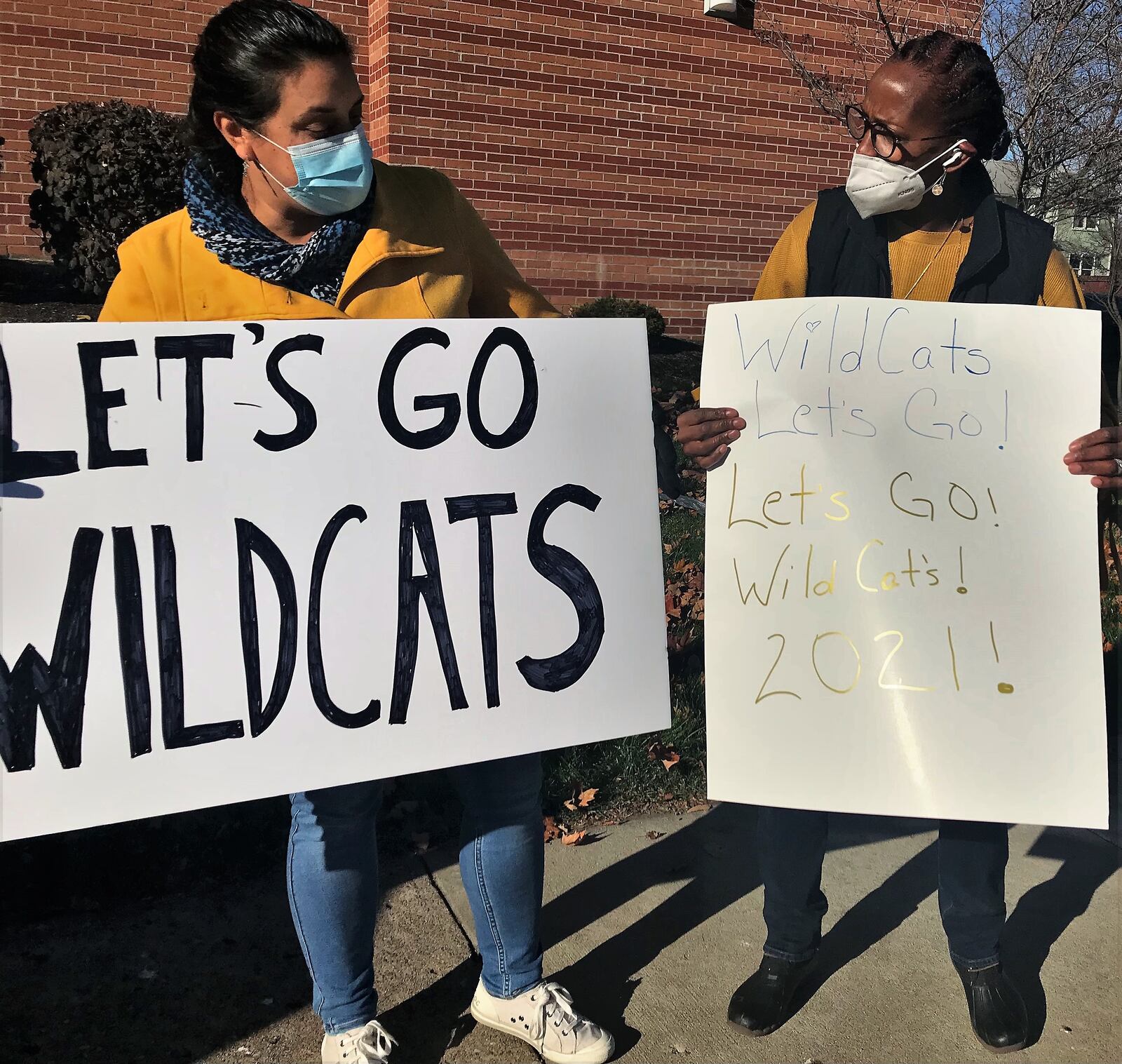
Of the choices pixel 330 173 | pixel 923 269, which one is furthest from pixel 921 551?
pixel 330 173

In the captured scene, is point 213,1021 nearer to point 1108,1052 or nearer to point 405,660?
point 405,660

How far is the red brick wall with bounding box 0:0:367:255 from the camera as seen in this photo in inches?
294

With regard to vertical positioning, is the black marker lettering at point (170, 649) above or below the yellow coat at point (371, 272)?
below

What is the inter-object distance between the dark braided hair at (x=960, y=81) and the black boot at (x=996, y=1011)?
189 centimetres

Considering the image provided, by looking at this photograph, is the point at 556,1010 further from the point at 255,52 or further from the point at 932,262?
the point at 255,52

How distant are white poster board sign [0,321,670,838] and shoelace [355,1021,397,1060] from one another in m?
0.67

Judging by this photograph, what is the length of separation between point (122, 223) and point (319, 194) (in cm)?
473

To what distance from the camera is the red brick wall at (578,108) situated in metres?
7.67

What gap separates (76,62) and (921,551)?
7.80m

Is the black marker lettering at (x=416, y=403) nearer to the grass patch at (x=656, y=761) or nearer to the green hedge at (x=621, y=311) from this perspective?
the grass patch at (x=656, y=761)

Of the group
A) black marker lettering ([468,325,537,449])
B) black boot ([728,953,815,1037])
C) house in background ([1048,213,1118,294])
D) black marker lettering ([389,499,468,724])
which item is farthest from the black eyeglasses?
house in background ([1048,213,1118,294])

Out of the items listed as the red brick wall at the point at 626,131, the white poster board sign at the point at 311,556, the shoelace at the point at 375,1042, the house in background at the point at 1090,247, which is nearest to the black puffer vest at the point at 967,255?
the white poster board sign at the point at 311,556

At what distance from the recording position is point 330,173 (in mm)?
1988

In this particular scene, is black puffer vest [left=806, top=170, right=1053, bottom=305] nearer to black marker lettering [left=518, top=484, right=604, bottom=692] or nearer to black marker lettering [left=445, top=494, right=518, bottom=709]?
black marker lettering [left=518, top=484, right=604, bottom=692]
